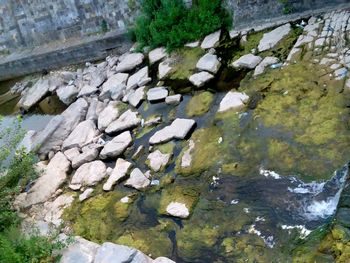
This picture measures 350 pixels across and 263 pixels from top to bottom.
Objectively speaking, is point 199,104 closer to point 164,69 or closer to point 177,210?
point 164,69

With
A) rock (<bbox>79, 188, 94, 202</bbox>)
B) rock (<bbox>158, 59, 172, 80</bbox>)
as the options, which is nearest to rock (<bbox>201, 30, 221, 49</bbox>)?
rock (<bbox>158, 59, 172, 80</bbox>)

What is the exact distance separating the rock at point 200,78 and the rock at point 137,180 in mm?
2327

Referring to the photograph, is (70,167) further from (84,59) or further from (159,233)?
(84,59)

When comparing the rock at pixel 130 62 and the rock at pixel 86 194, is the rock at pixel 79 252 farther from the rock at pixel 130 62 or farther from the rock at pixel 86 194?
the rock at pixel 130 62

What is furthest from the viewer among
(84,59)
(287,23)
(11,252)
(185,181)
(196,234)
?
(84,59)

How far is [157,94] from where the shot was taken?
27.3ft

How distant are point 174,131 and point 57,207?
2.34 meters

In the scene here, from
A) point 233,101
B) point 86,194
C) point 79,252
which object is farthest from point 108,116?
point 79,252

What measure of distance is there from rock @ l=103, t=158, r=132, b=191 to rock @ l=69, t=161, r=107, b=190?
24 cm

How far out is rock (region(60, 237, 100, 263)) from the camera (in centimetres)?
499

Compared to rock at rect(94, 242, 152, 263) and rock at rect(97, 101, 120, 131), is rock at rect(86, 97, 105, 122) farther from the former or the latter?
rock at rect(94, 242, 152, 263)

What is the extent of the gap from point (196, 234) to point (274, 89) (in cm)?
293

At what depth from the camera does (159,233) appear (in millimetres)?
5625

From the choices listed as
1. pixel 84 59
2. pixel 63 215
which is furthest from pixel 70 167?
pixel 84 59
